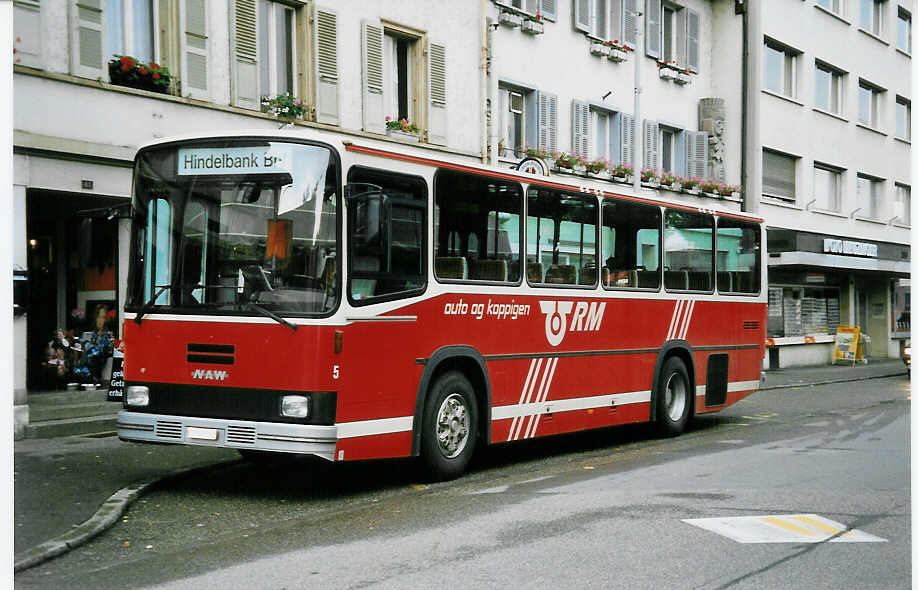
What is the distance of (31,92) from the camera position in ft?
45.3

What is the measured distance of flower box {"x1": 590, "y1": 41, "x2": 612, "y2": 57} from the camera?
25.5 meters

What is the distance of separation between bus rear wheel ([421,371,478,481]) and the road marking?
2.69 meters

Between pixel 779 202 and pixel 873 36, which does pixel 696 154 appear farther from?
pixel 873 36

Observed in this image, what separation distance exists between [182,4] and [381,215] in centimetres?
820

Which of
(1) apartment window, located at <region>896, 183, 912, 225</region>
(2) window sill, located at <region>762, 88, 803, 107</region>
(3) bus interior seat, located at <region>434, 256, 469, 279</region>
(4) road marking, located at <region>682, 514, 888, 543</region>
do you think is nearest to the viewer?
(4) road marking, located at <region>682, 514, 888, 543</region>

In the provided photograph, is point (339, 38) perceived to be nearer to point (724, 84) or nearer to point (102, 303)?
point (102, 303)

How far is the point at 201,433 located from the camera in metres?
8.83

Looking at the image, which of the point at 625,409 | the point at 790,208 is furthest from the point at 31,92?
the point at 790,208

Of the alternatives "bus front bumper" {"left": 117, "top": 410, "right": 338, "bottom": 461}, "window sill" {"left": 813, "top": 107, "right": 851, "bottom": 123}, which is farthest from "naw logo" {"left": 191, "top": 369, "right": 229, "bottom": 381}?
"window sill" {"left": 813, "top": 107, "right": 851, "bottom": 123}

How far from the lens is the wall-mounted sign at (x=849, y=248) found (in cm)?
3216

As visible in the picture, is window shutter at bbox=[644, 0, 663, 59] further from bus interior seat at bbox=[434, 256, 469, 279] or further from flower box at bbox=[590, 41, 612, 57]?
bus interior seat at bbox=[434, 256, 469, 279]

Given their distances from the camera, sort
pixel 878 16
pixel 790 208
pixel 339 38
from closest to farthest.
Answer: pixel 339 38, pixel 790 208, pixel 878 16

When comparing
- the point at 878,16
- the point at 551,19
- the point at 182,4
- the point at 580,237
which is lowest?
the point at 580,237

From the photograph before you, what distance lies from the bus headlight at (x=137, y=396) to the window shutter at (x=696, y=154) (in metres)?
22.4
